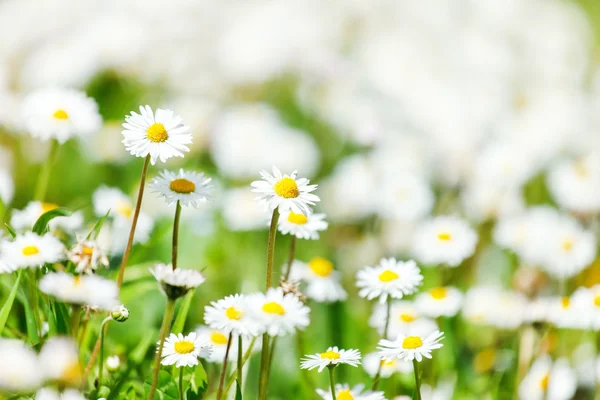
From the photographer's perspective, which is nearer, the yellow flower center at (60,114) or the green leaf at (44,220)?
the green leaf at (44,220)

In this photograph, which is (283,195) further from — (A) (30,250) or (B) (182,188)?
(A) (30,250)

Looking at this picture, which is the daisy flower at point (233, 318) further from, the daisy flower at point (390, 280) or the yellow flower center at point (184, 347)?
the daisy flower at point (390, 280)

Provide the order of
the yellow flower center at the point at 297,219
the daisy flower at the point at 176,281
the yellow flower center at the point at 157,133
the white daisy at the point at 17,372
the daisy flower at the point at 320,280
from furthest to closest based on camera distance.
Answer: the daisy flower at the point at 320,280, the yellow flower center at the point at 297,219, the yellow flower center at the point at 157,133, the daisy flower at the point at 176,281, the white daisy at the point at 17,372

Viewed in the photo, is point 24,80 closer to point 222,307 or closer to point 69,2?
point 69,2

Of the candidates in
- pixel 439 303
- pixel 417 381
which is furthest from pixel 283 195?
pixel 439 303

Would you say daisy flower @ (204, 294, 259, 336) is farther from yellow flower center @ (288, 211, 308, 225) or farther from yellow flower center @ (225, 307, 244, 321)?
yellow flower center @ (288, 211, 308, 225)

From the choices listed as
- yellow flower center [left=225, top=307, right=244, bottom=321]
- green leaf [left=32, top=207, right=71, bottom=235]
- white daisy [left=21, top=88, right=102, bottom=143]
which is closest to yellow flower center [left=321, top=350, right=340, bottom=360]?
yellow flower center [left=225, top=307, right=244, bottom=321]

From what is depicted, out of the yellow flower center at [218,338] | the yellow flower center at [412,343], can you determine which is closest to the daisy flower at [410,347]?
the yellow flower center at [412,343]

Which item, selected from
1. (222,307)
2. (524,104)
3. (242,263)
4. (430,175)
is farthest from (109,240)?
(524,104)
